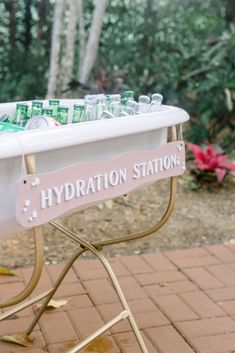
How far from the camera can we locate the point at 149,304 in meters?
2.61

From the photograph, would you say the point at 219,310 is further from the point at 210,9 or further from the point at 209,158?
the point at 210,9

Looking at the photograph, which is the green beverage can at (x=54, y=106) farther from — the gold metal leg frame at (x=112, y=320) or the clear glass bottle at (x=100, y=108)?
the gold metal leg frame at (x=112, y=320)

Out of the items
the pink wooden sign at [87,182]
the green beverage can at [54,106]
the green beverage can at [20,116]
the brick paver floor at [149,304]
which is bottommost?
the brick paver floor at [149,304]

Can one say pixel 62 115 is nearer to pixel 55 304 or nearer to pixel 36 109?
pixel 36 109

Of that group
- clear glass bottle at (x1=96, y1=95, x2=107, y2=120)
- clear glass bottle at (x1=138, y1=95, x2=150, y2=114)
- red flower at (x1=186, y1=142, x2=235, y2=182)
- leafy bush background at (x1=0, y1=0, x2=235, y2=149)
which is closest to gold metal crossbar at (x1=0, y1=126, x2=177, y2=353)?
clear glass bottle at (x1=138, y1=95, x2=150, y2=114)

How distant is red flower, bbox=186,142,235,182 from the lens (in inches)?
167

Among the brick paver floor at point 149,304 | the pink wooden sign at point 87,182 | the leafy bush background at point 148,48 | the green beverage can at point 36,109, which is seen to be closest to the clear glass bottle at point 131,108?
the pink wooden sign at point 87,182

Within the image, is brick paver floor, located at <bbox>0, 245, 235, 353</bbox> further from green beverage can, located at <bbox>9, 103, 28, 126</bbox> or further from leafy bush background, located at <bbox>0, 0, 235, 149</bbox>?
leafy bush background, located at <bbox>0, 0, 235, 149</bbox>

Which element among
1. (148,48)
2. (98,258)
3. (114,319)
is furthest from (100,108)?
(148,48)

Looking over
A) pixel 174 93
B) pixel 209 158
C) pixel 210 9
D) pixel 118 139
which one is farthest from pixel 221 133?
pixel 118 139

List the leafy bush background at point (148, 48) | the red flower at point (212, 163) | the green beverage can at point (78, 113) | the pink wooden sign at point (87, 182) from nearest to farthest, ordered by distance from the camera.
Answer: the pink wooden sign at point (87, 182), the green beverage can at point (78, 113), the red flower at point (212, 163), the leafy bush background at point (148, 48)

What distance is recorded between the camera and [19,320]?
2480 mm

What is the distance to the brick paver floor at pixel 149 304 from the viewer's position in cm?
228

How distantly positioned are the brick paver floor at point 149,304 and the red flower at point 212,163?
41.4 inches
